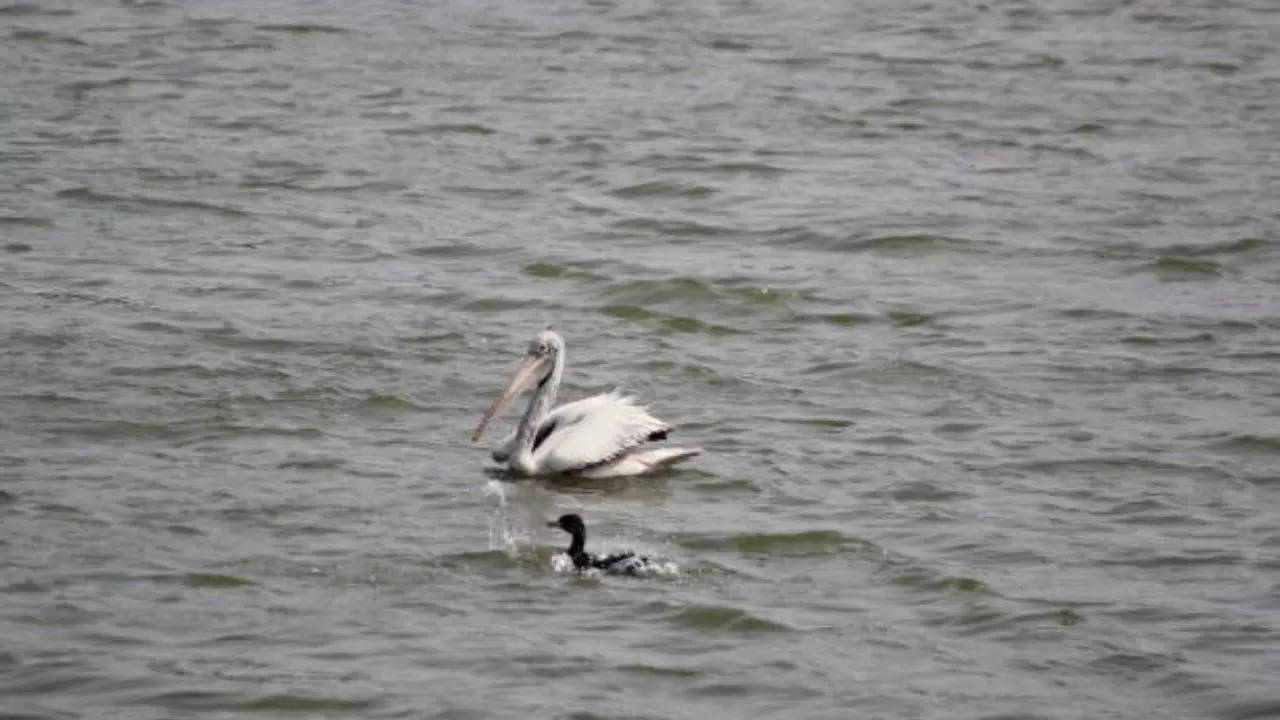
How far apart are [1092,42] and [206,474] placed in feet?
42.2

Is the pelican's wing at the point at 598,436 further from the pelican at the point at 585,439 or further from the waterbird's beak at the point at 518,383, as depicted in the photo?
the waterbird's beak at the point at 518,383

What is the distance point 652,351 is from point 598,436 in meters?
2.13

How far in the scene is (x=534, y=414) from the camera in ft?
38.8

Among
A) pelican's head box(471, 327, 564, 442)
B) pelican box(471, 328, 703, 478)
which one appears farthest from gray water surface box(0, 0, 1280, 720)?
pelican's head box(471, 327, 564, 442)

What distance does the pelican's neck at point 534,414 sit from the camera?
11.4 m

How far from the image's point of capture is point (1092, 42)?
21.9 metres

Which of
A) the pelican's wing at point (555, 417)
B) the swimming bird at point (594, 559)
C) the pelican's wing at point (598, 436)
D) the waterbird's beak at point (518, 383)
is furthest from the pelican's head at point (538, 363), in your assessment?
the swimming bird at point (594, 559)

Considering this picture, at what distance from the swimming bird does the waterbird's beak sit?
174cm

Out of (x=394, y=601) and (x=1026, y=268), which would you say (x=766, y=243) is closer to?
(x=1026, y=268)

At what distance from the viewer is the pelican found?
11359mm

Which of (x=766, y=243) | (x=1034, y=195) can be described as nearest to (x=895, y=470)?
(x=766, y=243)

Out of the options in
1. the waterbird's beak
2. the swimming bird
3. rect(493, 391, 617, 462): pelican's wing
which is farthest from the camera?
the waterbird's beak

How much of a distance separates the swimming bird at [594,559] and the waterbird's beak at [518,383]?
1744mm

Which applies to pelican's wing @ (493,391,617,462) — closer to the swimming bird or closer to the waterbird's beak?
the waterbird's beak
